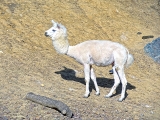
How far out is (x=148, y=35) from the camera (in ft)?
60.5

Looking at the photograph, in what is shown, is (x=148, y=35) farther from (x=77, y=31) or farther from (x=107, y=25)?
(x=77, y=31)

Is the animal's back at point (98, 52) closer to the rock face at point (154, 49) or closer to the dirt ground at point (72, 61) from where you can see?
the dirt ground at point (72, 61)

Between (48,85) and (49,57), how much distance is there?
288 cm

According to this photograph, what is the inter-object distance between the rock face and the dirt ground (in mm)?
229

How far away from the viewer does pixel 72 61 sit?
1410 centimetres

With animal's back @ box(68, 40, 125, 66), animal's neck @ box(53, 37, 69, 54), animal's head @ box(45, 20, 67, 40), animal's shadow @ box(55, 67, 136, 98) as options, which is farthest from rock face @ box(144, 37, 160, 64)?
animal's head @ box(45, 20, 67, 40)

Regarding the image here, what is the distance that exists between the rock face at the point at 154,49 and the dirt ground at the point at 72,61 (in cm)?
23

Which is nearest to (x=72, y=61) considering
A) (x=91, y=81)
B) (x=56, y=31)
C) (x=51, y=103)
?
(x=91, y=81)

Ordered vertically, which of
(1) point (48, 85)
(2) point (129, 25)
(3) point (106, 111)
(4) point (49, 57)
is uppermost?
(3) point (106, 111)

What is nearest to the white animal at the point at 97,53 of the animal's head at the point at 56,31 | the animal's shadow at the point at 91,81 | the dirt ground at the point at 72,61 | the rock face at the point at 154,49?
the animal's head at the point at 56,31

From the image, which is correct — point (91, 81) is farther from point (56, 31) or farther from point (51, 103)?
point (51, 103)

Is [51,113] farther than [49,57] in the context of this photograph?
No

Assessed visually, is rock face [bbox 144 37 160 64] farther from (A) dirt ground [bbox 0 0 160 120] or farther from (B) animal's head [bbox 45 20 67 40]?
(B) animal's head [bbox 45 20 67 40]

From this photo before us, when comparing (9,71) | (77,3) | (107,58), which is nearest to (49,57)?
(9,71)
